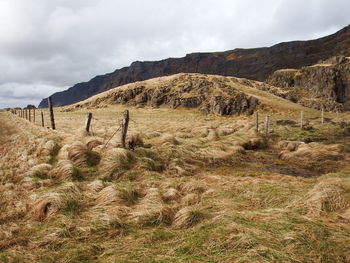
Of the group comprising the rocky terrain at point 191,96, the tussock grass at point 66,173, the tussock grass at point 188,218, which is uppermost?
the rocky terrain at point 191,96

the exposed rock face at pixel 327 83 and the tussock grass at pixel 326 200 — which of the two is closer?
the tussock grass at pixel 326 200

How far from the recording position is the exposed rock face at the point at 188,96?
49.4m

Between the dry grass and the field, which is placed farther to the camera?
the dry grass

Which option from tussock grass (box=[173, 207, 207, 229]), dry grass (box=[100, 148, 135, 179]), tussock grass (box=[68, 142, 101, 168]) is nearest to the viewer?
tussock grass (box=[173, 207, 207, 229])

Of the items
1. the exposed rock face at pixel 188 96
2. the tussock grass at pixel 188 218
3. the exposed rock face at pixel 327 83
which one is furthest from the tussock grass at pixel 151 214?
the exposed rock face at pixel 327 83

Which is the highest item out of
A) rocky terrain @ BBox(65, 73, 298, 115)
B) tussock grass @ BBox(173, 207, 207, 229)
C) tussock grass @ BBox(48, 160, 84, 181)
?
rocky terrain @ BBox(65, 73, 298, 115)

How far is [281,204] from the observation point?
5938 millimetres

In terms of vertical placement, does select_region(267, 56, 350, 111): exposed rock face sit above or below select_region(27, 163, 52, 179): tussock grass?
above

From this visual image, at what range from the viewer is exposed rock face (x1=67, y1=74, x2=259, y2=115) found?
162 ft

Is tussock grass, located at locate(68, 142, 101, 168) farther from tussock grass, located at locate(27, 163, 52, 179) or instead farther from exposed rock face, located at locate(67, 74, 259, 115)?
exposed rock face, located at locate(67, 74, 259, 115)

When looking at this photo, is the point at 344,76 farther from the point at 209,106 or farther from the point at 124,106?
the point at 124,106

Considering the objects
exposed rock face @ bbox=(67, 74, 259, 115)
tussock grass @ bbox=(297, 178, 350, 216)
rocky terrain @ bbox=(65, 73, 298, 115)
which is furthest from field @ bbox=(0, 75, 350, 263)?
rocky terrain @ bbox=(65, 73, 298, 115)

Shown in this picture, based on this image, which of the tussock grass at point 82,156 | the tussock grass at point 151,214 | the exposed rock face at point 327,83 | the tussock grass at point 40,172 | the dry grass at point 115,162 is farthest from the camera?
the exposed rock face at point 327,83

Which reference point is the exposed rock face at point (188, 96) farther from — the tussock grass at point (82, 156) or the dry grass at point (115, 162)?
the tussock grass at point (82, 156)
